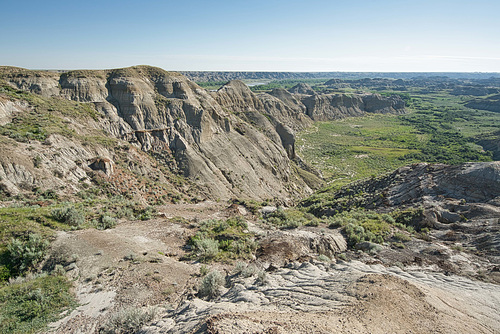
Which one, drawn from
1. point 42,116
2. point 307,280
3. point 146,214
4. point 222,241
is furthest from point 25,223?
point 42,116

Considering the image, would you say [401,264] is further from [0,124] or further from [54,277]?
[0,124]

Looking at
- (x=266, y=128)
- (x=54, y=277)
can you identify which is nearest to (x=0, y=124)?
(x=54, y=277)

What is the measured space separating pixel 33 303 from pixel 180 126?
96.9 feet

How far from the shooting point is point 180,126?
1425 inches

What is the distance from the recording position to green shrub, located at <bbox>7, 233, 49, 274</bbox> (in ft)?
34.6

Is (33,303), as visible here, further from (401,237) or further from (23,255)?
(401,237)

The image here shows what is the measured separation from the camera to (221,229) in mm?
16391

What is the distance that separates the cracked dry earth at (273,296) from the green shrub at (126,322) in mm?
298

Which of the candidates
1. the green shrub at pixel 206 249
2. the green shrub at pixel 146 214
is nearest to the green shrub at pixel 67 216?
the green shrub at pixel 146 214

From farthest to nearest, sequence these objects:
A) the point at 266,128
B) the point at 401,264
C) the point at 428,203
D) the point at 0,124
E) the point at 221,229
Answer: the point at 266,128
the point at 0,124
the point at 428,203
the point at 221,229
the point at 401,264

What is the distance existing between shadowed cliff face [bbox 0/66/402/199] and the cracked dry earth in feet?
64.9

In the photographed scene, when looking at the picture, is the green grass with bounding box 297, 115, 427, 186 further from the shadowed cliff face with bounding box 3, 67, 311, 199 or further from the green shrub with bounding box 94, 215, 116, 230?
the green shrub with bounding box 94, 215, 116, 230

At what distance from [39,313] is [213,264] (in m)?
6.53

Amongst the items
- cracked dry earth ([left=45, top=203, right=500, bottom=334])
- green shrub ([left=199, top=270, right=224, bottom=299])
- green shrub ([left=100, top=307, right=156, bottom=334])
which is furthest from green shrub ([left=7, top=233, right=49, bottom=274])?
green shrub ([left=199, top=270, right=224, bottom=299])
